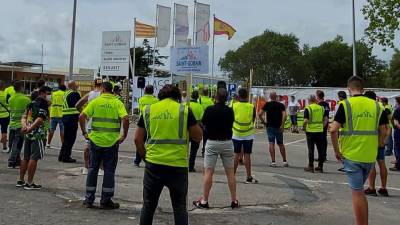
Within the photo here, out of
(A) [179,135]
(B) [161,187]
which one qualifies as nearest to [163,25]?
(A) [179,135]

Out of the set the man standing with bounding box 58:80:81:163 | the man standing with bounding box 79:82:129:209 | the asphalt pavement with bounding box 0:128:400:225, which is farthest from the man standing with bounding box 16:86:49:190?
the man standing with bounding box 58:80:81:163

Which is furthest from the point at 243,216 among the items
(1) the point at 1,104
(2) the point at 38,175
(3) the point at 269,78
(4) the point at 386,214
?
(3) the point at 269,78

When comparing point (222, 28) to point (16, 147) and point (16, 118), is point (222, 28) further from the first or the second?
point (16, 147)

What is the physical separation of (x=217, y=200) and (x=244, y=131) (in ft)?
6.79

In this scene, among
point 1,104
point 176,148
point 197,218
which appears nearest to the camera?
point 176,148

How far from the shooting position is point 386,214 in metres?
8.30

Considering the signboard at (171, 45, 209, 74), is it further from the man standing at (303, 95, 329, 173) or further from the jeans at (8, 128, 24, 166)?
the jeans at (8, 128, 24, 166)

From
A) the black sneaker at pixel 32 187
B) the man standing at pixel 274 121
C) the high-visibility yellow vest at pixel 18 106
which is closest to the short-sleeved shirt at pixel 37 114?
the black sneaker at pixel 32 187

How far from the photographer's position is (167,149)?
5.73 m

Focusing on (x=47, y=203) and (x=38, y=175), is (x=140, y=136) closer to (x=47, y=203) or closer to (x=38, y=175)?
(x=47, y=203)

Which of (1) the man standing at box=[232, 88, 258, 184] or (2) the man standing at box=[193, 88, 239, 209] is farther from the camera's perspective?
(1) the man standing at box=[232, 88, 258, 184]

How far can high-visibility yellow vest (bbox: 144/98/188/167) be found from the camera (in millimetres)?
5715

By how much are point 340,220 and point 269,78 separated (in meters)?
74.5

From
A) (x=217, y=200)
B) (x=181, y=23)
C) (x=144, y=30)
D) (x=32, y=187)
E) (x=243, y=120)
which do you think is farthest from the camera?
(x=144, y=30)
